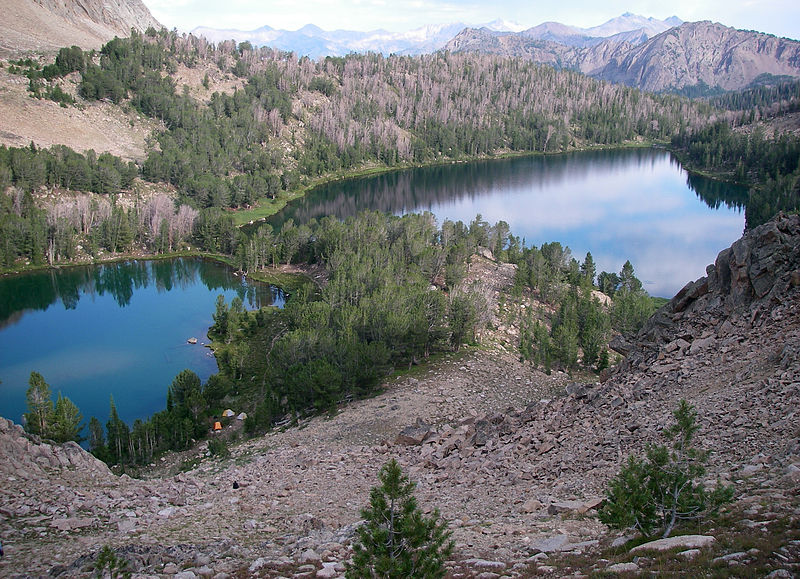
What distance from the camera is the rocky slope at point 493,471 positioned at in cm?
1315

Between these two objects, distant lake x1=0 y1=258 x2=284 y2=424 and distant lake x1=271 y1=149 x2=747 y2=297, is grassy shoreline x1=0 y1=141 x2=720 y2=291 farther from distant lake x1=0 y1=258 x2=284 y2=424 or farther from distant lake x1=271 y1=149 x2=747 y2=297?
distant lake x1=271 y1=149 x2=747 y2=297

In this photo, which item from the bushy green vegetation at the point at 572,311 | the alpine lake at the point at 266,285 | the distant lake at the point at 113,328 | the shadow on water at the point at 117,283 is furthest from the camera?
the shadow on water at the point at 117,283

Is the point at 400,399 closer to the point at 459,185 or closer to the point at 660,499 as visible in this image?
the point at 660,499

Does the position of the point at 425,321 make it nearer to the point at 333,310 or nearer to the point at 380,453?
the point at 333,310

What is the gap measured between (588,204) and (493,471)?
94221mm

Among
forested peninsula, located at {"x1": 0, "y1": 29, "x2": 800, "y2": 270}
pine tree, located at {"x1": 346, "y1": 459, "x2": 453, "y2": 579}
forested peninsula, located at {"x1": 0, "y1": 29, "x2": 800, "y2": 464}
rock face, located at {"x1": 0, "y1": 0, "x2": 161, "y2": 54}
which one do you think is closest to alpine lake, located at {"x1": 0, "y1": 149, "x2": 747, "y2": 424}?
forested peninsula, located at {"x1": 0, "y1": 29, "x2": 800, "y2": 464}

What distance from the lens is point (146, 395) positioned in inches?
1578

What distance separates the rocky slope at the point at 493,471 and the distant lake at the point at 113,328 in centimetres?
1929

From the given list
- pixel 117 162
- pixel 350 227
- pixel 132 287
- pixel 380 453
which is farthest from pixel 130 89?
pixel 380 453

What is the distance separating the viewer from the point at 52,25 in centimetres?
15025

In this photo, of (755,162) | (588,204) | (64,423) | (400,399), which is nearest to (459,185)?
(588,204)

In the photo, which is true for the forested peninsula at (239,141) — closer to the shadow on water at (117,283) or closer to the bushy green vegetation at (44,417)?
the shadow on water at (117,283)

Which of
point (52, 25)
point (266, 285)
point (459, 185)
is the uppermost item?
point (52, 25)

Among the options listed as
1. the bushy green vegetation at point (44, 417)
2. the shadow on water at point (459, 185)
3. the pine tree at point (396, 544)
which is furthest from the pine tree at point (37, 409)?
the shadow on water at point (459, 185)
